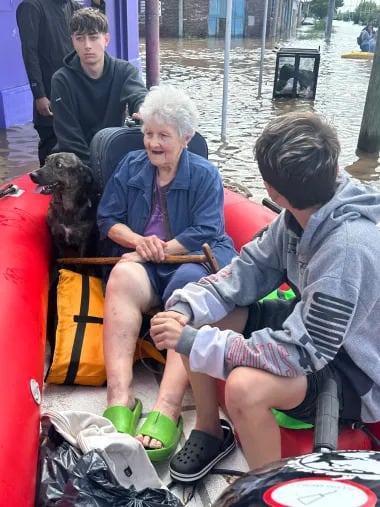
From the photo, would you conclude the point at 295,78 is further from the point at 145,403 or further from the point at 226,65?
the point at 145,403

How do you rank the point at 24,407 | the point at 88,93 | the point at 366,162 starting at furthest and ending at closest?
the point at 366,162 < the point at 88,93 < the point at 24,407

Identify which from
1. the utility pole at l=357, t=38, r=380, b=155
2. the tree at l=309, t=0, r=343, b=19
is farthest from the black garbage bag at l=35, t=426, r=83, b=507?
the tree at l=309, t=0, r=343, b=19

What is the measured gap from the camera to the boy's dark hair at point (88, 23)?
303 cm

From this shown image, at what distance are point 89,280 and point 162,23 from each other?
85.8ft

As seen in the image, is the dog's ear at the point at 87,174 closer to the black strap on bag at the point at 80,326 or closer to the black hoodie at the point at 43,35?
the black strap on bag at the point at 80,326

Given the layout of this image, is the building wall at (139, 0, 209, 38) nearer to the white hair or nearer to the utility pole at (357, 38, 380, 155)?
the utility pole at (357, 38, 380, 155)

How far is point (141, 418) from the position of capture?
7.40 ft

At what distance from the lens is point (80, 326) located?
8.32 feet

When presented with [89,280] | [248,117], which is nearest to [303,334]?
[89,280]

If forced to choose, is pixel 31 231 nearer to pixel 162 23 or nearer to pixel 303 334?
pixel 303 334

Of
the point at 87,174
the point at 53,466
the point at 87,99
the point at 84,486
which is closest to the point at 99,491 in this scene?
the point at 84,486

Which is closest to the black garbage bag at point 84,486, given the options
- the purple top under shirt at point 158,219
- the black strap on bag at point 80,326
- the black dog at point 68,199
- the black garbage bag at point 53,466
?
the black garbage bag at point 53,466

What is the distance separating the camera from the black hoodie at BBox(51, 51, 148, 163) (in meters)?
3.18

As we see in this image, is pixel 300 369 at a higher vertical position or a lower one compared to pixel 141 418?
higher
